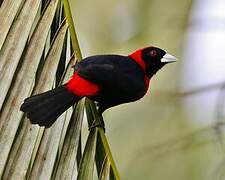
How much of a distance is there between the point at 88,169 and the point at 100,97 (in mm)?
822

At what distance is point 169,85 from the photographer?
4832mm

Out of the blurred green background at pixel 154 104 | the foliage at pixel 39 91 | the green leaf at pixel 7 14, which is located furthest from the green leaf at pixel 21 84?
the blurred green background at pixel 154 104

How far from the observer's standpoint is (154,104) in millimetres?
4320

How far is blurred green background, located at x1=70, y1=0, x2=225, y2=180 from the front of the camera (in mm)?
4129

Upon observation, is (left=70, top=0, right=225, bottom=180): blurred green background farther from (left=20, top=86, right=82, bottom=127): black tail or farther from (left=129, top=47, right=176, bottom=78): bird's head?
(left=20, top=86, right=82, bottom=127): black tail

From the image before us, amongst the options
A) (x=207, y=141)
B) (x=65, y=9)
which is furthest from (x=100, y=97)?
(x=207, y=141)

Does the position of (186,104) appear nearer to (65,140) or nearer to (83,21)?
(83,21)

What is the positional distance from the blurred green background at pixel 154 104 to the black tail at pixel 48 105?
1207 mm

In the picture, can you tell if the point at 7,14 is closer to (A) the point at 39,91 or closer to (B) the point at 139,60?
(A) the point at 39,91

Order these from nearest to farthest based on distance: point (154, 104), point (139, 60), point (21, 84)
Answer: point (21, 84)
point (139, 60)
point (154, 104)

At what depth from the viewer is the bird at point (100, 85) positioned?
2447 millimetres

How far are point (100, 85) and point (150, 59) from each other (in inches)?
28.3

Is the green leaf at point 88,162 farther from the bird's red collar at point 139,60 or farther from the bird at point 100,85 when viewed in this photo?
the bird's red collar at point 139,60

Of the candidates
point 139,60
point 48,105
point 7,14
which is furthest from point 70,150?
point 139,60
